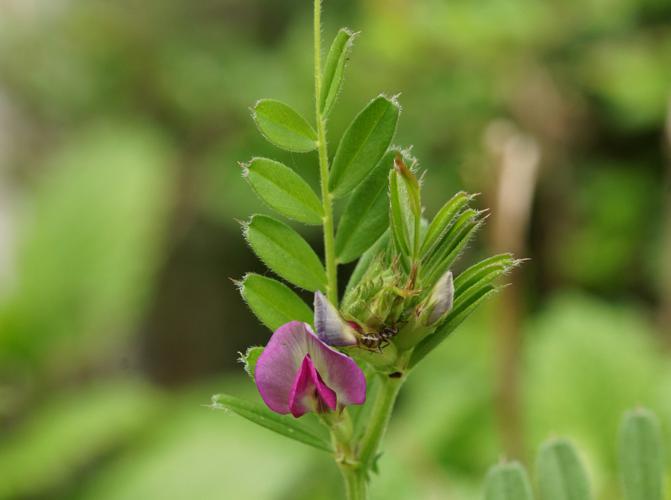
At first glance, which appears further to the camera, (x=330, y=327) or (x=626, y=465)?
(x=626, y=465)

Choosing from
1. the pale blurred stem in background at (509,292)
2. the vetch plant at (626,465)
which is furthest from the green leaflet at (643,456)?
the pale blurred stem in background at (509,292)

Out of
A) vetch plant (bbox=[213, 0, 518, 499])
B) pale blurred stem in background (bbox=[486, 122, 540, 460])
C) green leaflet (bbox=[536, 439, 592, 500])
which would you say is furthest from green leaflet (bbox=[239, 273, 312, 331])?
pale blurred stem in background (bbox=[486, 122, 540, 460])

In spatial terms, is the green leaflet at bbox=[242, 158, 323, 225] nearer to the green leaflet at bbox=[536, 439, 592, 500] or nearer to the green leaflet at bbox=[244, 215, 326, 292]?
the green leaflet at bbox=[244, 215, 326, 292]

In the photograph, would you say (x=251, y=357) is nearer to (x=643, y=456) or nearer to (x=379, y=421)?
(x=379, y=421)

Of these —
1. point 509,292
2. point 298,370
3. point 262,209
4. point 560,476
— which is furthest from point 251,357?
point 262,209

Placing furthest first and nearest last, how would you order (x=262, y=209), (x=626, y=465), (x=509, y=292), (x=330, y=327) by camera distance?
(x=262, y=209) < (x=509, y=292) < (x=626, y=465) < (x=330, y=327)

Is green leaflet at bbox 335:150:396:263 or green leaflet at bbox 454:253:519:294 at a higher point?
green leaflet at bbox 335:150:396:263

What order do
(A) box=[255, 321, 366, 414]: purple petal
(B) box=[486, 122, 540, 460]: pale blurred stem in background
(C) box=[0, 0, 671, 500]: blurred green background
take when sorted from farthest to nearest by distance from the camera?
(C) box=[0, 0, 671, 500]: blurred green background < (B) box=[486, 122, 540, 460]: pale blurred stem in background < (A) box=[255, 321, 366, 414]: purple petal
